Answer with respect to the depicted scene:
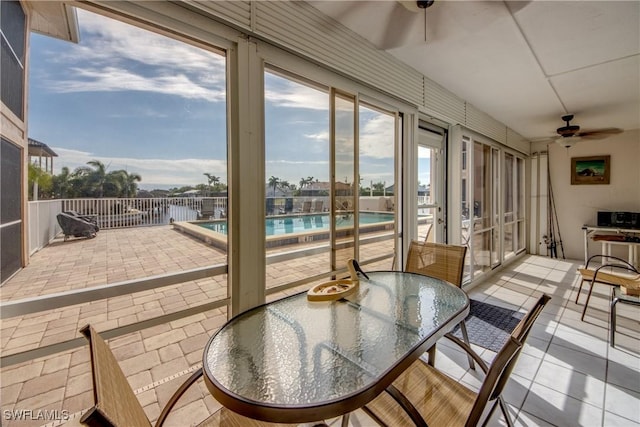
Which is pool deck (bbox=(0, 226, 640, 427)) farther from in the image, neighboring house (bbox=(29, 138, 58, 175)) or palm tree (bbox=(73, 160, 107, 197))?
neighboring house (bbox=(29, 138, 58, 175))

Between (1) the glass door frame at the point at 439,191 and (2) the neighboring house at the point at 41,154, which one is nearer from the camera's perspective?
(2) the neighboring house at the point at 41,154

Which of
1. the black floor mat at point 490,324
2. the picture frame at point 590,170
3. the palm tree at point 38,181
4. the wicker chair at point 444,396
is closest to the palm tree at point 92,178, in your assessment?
the palm tree at point 38,181

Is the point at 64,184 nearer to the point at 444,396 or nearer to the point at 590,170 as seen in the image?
the point at 444,396

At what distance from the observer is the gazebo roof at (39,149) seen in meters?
1.24

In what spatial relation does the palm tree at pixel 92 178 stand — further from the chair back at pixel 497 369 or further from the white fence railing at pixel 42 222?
the chair back at pixel 497 369

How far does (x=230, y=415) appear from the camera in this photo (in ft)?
3.89

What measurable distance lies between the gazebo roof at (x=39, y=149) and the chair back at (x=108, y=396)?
0.88 m

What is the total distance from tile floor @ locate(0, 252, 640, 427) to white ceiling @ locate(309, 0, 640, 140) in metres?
2.23

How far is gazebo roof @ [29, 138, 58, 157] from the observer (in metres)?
1.24

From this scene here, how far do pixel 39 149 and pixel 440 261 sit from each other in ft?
8.33

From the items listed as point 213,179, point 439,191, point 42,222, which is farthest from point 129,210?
point 439,191

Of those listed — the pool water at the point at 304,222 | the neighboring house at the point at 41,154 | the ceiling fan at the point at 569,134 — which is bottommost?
the pool water at the point at 304,222

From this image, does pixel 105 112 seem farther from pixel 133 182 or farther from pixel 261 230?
pixel 261 230

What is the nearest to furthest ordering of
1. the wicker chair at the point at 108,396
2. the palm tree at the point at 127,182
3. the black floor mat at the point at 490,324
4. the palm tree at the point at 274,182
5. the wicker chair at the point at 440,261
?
1. the wicker chair at the point at 108,396
2. the palm tree at the point at 127,182
3. the palm tree at the point at 274,182
4. the wicker chair at the point at 440,261
5. the black floor mat at the point at 490,324
